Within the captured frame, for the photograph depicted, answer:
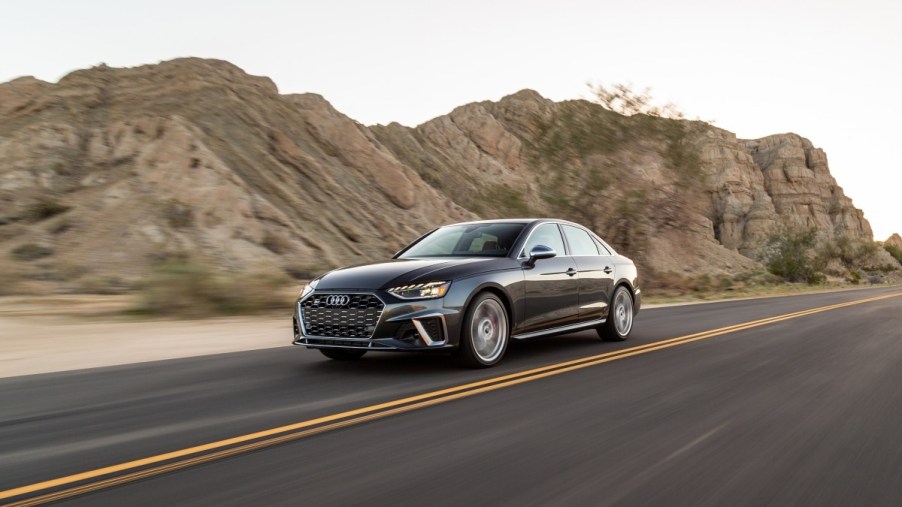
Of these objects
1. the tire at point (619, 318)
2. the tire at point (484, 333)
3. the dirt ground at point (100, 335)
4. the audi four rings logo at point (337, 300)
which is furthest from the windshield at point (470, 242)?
the dirt ground at point (100, 335)

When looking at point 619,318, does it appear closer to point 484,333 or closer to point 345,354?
point 484,333

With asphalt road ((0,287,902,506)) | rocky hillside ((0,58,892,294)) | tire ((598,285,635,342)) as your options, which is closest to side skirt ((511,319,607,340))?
tire ((598,285,635,342))

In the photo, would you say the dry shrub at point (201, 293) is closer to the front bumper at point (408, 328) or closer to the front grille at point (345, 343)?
the front grille at point (345, 343)

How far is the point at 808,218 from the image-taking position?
109500 millimetres

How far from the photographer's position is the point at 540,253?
8.84 metres

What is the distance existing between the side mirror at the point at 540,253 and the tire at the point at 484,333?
0.69 metres

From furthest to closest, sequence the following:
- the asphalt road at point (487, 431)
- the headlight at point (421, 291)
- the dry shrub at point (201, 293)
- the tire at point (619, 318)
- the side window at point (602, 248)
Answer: the dry shrub at point (201, 293), the side window at point (602, 248), the tire at point (619, 318), the headlight at point (421, 291), the asphalt road at point (487, 431)

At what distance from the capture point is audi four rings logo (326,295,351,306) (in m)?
7.76

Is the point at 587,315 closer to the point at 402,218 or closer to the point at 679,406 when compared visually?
the point at 679,406

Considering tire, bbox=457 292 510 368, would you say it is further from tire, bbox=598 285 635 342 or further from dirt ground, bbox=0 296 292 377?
dirt ground, bbox=0 296 292 377

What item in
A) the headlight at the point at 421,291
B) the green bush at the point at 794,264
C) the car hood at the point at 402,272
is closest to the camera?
the headlight at the point at 421,291

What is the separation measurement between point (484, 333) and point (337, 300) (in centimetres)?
154

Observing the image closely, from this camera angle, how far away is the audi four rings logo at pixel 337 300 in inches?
306

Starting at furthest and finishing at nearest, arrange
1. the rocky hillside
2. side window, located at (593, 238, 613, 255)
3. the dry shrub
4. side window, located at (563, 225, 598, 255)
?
the rocky hillside
the dry shrub
side window, located at (593, 238, 613, 255)
side window, located at (563, 225, 598, 255)
